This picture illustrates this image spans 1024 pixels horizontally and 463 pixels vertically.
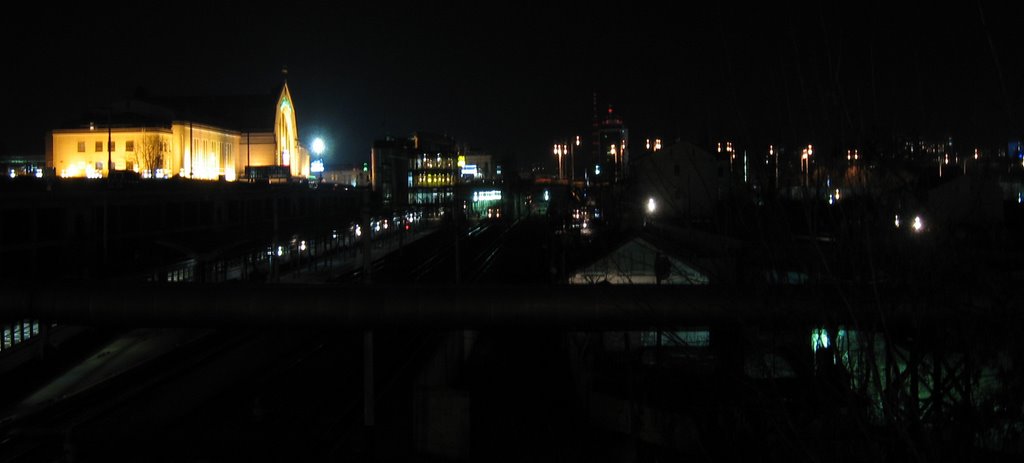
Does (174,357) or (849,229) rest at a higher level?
(849,229)

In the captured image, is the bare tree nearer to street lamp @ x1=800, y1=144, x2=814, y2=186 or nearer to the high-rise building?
the high-rise building

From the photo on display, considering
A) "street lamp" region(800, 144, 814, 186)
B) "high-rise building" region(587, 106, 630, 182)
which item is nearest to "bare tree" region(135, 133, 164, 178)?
"high-rise building" region(587, 106, 630, 182)

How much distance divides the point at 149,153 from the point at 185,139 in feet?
12.5

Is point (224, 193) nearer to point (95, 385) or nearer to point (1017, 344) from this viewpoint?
point (95, 385)

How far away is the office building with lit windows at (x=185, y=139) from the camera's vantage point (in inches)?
1671

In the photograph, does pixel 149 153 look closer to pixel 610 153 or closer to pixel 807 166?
pixel 610 153

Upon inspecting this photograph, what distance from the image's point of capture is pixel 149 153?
4506 centimetres

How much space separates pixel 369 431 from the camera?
794cm

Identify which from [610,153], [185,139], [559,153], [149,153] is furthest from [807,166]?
[559,153]

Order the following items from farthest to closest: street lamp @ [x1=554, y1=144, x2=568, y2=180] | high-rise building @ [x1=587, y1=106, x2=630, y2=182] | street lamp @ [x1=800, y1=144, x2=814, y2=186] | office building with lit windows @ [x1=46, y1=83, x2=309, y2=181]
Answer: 1. street lamp @ [x1=554, y1=144, x2=568, y2=180]
2. office building with lit windows @ [x1=46, y1=83, x2=309, y2=181]
3. high-rise building @ [x1=587, y1=106, x2=630, y2=182]
4. street lamp @ [x1=800, y1=144, x2=814, y2=186]

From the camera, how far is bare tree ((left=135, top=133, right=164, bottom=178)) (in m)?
45.1

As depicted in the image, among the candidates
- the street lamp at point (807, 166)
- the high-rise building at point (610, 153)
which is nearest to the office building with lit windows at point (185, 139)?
the high-rise building at point (610, 153)

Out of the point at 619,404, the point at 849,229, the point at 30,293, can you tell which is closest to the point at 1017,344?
the point at 849,229

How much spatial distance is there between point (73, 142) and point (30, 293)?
140 feet
